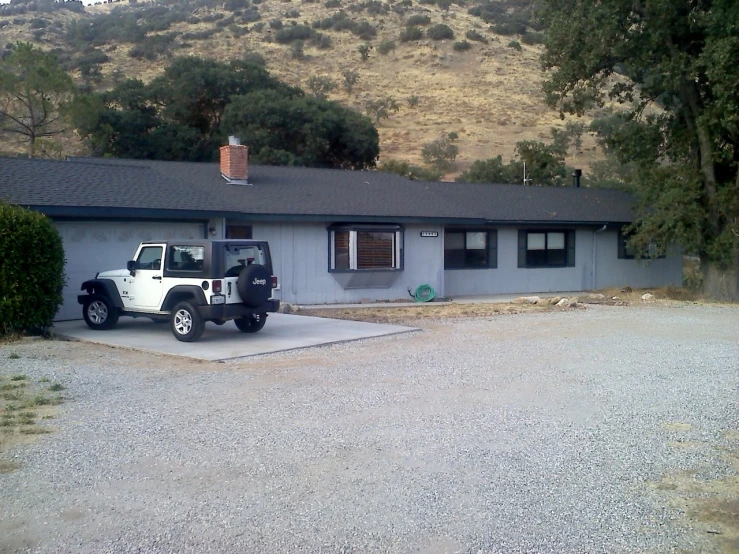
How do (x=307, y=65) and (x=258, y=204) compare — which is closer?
(x=258, y=204)

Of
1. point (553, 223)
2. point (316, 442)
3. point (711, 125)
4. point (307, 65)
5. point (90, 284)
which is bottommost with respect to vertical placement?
point (316, 442)

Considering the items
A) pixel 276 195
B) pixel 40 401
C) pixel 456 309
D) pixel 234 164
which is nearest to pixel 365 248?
pixel 276 195

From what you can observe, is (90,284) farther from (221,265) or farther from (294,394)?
(294,394)

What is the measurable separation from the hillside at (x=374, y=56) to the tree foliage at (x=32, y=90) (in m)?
26.2

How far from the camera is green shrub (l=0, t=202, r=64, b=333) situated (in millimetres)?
14016

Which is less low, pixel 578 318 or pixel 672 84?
pixel 672 84

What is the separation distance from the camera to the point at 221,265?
14.1 m

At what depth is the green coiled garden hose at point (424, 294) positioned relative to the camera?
23.1 meters

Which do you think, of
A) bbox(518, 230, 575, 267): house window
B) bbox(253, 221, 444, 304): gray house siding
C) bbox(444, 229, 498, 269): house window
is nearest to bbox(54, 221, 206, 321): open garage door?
bbox(253, 221, 444, 304): gray house siding

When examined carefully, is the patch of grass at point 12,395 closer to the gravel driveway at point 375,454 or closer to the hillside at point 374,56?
the gravel driveway at point 375,454

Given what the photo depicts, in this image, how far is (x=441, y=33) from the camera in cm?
7775

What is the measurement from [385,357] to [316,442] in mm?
5237

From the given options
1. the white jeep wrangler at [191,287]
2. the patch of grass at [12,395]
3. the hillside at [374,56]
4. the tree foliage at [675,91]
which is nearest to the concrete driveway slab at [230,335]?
the white jeep wrangler at [191,287]

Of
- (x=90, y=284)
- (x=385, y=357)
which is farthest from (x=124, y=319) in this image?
(x=385, y=357)
